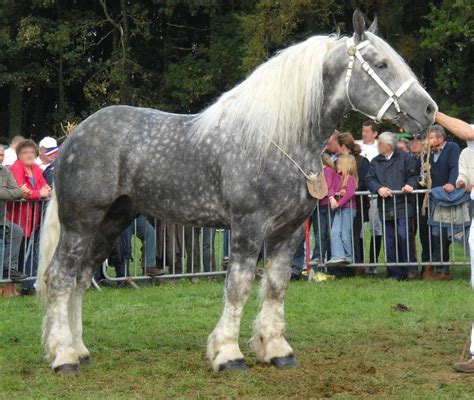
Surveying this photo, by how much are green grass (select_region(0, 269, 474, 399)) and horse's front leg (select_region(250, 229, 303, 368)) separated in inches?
7.3

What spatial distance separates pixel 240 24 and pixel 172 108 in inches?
181

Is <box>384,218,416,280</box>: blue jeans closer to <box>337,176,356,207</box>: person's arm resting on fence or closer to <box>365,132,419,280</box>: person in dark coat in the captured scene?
<box>365,132,419,280</box>: person in dark coat

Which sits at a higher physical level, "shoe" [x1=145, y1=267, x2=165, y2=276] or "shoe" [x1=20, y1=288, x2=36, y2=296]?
"shoe" [x1=145, y1=267, x2=165, y2=276]

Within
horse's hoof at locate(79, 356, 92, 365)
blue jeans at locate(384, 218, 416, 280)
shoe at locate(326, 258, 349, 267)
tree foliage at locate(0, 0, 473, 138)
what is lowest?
horse's hoof at locate(79, 356, 92, 365)

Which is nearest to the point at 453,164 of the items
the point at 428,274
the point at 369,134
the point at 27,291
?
the point at 428,274

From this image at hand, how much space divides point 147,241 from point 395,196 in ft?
11.7

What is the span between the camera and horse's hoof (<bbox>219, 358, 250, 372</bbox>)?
7.19m

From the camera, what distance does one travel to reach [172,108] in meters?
38.0

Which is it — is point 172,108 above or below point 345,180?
above

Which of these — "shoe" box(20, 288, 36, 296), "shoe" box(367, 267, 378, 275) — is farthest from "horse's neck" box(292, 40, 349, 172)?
"shoe" box(367, 267, 378, 275)

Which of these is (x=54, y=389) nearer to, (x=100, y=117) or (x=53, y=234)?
(x=53, y=234)

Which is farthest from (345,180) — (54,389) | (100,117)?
(54,389)

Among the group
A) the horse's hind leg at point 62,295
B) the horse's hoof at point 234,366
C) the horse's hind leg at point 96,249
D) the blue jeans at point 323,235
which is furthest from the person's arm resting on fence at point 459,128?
the blue jeans at point 323,235

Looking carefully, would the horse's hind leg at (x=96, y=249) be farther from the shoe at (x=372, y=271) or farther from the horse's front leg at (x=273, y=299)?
the shoe at (x=372, y=271)
